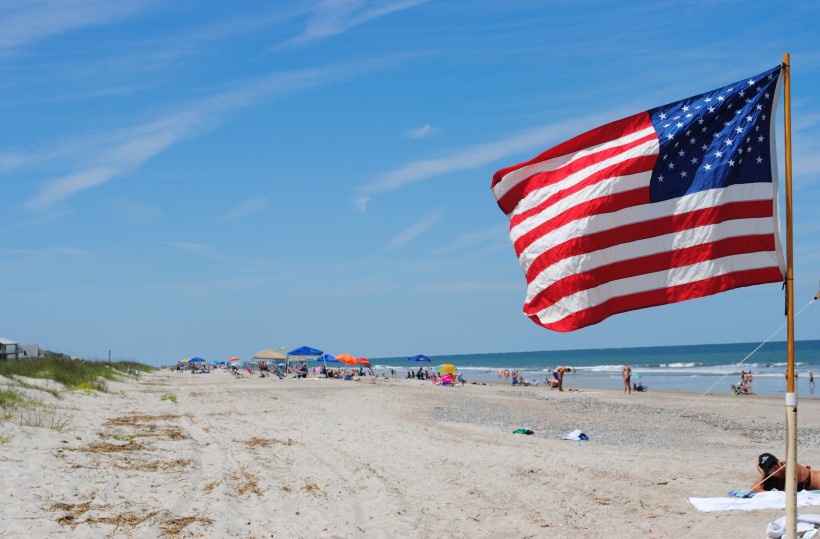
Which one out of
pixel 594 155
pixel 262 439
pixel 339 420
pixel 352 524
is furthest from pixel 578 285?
pixel 339 420

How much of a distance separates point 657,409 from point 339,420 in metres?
13.9

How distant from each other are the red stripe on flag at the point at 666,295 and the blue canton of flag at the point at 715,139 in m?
0.68

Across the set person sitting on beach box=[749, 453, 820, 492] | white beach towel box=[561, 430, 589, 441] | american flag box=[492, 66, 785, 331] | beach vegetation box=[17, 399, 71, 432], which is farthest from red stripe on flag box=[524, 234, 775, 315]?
white beach towel box=[561, 430, 589, 441]

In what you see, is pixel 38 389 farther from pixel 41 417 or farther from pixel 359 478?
pixel 359 478

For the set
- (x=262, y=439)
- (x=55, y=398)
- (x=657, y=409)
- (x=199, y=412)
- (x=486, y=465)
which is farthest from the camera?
(x=657, y=409)

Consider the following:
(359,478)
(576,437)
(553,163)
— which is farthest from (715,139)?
(576,437)

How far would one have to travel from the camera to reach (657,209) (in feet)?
19.6

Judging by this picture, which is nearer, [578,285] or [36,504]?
[578,285]

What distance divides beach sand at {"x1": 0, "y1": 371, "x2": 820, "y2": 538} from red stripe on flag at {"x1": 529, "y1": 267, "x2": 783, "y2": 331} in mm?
2909

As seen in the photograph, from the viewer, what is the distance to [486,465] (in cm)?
1208

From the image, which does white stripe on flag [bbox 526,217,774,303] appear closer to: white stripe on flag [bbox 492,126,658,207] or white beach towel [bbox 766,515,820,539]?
white stripe on flag [bbox 492,126,658,207]

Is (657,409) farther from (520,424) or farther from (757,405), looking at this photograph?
(520,424)

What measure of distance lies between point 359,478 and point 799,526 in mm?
5936

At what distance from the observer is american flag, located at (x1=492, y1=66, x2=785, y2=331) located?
563 cm
